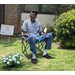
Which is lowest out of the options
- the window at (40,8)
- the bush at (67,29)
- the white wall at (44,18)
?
the bush at (67,29)

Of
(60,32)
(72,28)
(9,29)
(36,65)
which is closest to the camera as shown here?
(36,65)

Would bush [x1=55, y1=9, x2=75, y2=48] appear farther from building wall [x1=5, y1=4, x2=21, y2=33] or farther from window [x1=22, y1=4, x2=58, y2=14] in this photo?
building wall [x1=5, y1=4, x2=21, y2=33]

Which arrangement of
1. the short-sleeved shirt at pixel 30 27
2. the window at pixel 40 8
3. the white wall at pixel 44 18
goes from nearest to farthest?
the short-sleeved shirt at pixel 30 27, the white wall at pixel 44 18, the window at pixel 40 8

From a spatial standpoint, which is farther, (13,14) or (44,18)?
(13,14)

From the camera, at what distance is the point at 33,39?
3.48 metres

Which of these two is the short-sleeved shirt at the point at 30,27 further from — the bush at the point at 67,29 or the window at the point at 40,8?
the window at the point at 40,8

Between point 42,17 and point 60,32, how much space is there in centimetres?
310

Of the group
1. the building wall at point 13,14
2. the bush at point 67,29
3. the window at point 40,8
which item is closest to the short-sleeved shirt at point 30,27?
the bush at point 67,29

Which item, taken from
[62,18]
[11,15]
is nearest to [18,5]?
[11,15]

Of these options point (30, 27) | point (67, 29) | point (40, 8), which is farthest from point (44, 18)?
point (30, 27)

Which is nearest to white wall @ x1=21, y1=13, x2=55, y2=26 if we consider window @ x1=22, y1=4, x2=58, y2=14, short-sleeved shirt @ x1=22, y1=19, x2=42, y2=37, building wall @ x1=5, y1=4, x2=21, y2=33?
window @ x1=22, y1=4, x2=58, y2=14

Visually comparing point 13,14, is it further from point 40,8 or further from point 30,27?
point 30,27

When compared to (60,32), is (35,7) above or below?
above
